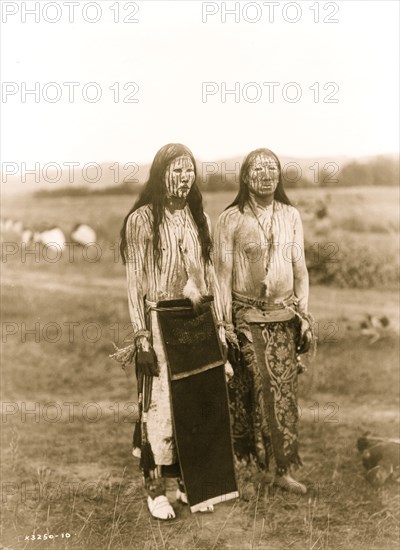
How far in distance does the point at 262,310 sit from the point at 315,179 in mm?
610

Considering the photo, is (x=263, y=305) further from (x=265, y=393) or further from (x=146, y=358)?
(x=146, y=358)

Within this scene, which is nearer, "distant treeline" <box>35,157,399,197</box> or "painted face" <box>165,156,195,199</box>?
"painted face" <box>165,156,195,199</box>

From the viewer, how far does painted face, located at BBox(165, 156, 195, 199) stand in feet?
8.68

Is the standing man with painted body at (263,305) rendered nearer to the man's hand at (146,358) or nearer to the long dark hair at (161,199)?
the long dark hair at (161,199)

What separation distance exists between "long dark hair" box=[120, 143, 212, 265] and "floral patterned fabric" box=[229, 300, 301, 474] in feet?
1.06

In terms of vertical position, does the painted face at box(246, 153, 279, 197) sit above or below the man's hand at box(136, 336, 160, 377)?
above

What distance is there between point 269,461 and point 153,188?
119 centimetres

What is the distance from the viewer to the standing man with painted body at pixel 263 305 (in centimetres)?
279

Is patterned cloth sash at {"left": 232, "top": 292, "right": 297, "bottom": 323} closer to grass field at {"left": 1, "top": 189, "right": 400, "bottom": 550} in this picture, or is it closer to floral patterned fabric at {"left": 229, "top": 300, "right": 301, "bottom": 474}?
floral patterned fabric at {"left": 229, "top": 300, "right": 301, "bottom": 474}

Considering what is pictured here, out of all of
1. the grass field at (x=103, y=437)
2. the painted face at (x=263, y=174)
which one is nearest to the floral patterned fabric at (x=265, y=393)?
the grass field at (x=103, y=437)

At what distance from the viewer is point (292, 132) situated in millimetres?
2863

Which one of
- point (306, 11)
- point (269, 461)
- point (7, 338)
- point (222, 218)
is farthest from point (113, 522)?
point (306, 11)

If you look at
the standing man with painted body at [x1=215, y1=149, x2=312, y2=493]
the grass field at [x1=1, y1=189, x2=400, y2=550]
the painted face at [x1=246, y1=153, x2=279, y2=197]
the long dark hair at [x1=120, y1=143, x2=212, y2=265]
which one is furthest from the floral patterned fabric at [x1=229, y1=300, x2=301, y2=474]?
the painted face at [x1=246, y1=153, x2=279, y2=197]

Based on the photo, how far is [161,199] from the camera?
8.71 ft
